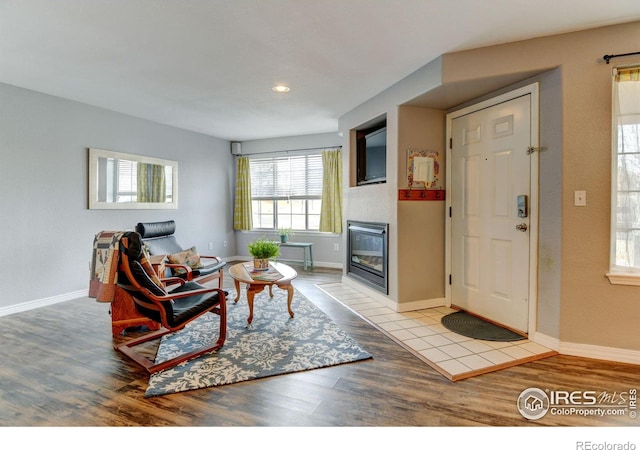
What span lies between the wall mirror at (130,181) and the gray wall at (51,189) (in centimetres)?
10

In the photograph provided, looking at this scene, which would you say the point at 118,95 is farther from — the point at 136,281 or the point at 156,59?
the point at 136,281

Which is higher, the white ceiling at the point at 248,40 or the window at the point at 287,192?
the white ceiling at the point at 248,40

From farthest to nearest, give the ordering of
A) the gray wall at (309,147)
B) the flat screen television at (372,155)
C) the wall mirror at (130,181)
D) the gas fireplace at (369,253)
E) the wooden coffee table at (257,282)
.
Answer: the gray wall at (309,147) → the wall mirror at (130,181) → the flat screen television at (372,155) → the gas fireplace at (369,253) → the wooden coffee table at (257,282)

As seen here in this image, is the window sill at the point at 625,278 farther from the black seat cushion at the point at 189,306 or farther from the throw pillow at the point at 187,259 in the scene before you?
the throw pillow at the point at 187,259

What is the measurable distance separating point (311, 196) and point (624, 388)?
4.84 meters

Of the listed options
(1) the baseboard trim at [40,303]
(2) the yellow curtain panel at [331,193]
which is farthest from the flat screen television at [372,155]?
(1) the baseboard trim at [40,303]

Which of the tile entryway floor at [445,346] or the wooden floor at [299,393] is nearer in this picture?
the wooden floor at [299,393]

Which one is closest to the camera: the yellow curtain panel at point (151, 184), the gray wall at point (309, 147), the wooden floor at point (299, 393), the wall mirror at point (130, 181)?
the wooden floor at point (299, 393)

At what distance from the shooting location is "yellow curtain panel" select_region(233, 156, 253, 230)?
6531 millimetres

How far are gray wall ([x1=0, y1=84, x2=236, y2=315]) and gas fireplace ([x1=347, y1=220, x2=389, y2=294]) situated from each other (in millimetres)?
3125

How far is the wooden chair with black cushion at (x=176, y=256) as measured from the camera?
3742 mm

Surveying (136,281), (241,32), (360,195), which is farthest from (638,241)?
(136,281)

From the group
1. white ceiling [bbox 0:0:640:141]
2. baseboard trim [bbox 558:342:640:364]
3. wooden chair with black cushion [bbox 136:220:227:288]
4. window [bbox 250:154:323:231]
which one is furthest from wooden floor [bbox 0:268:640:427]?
window [bbox 250:154:323:231]

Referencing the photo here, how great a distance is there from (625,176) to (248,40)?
2956 mm
